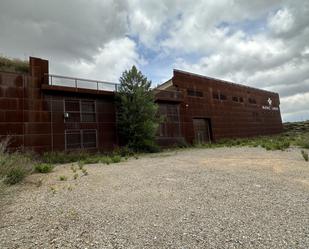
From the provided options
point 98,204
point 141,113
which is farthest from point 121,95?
point 98,204

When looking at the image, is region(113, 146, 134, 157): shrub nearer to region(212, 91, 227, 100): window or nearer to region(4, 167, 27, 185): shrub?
region(4, 167, 27, 185): shrub

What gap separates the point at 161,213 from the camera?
501cm

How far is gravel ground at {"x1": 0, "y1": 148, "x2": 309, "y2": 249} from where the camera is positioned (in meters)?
3.81

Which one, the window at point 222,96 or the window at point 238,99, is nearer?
the window at point 222,96

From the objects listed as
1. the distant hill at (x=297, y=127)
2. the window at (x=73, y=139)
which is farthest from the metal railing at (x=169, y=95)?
the distant hill at (x=297, y=127)

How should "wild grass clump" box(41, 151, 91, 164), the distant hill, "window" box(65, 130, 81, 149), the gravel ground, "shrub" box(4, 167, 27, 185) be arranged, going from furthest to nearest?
1. the distant hill
2. "window" box(65, 130, 81, 149)
3. "wild grass clump" box(41, 151, 91, 164)
4. "shrub" box(4, 167, 27, 185)
5. the gravel ground

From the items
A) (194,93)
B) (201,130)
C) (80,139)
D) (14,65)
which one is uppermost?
(14,65)

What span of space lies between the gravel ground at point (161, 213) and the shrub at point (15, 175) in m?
0.38

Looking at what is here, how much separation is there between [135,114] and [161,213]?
54.7 ft

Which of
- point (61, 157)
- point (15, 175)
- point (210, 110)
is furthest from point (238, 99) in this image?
point (15, 175)

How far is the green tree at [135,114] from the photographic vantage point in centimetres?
2105

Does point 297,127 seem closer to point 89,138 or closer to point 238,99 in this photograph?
point 238,99

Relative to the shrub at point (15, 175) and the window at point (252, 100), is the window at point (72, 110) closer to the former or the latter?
the shrub at point (15, 175)

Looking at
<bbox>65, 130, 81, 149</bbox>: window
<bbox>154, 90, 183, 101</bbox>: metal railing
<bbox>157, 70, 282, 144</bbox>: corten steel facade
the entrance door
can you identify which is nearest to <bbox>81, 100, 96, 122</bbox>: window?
<bbox>65, 130, 81, 149</bbox>: window
